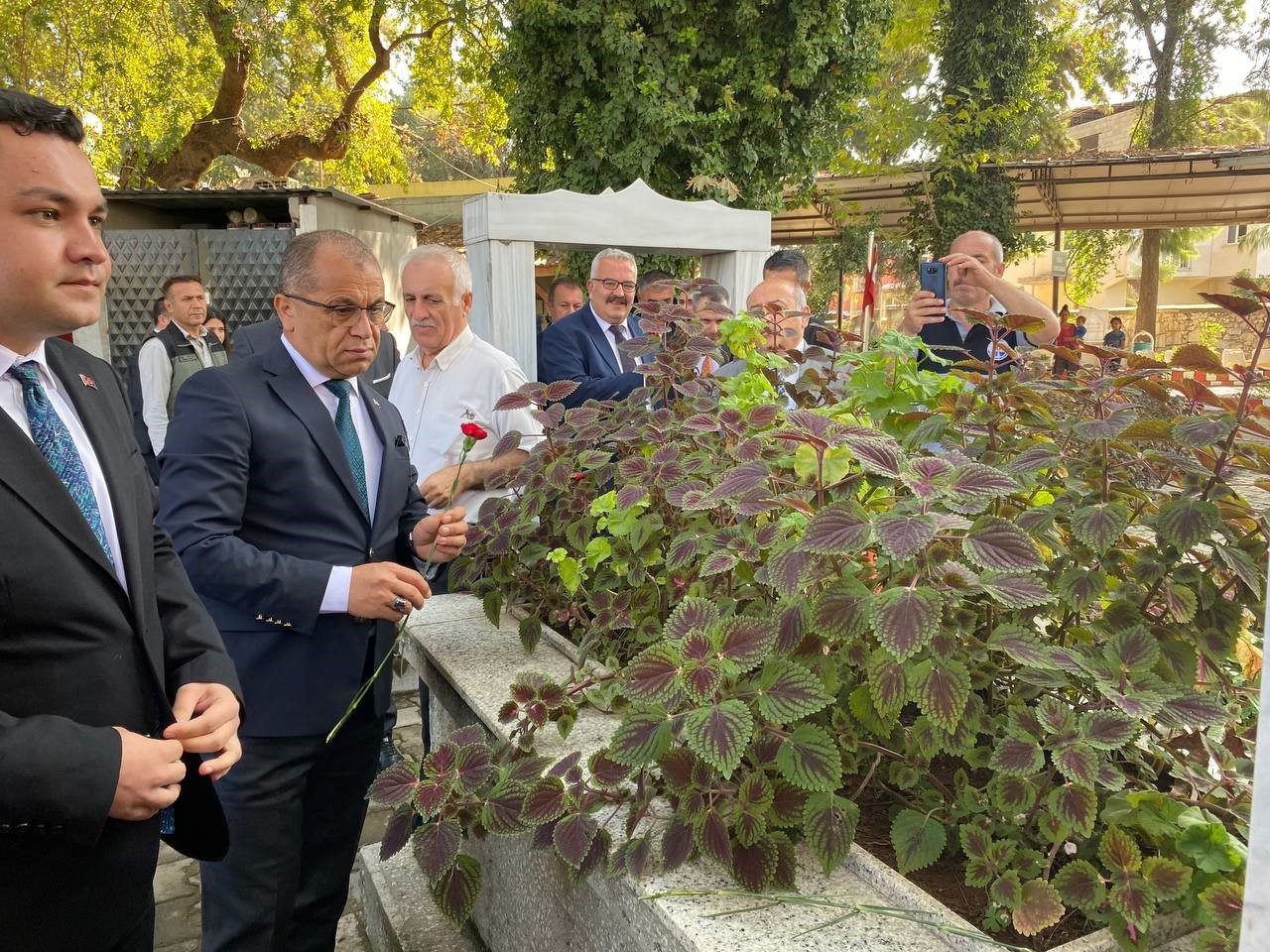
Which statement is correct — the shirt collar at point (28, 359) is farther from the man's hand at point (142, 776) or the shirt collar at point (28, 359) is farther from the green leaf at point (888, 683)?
the green leaf at point (888, 683)

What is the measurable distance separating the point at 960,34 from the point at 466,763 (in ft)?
48.3

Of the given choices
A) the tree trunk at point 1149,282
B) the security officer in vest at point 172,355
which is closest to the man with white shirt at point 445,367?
the security officer in vest at point 172,355

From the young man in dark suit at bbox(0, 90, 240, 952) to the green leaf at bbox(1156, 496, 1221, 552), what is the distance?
1.52 m

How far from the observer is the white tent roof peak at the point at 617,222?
4246mm

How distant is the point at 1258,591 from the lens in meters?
1.23

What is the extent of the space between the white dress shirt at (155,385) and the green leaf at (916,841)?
5.70 metres

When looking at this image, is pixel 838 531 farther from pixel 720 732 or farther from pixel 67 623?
pixel 67 623

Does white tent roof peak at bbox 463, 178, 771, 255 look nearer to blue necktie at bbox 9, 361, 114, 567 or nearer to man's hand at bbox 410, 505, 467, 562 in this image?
man's hand at bbox 410, 505, 467, 562

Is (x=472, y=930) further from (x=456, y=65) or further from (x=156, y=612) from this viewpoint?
(x=456, y=65)

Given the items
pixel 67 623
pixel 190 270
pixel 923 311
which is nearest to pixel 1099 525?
pixel 67 623

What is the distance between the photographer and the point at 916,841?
119 centimetres

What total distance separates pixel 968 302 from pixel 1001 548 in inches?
111

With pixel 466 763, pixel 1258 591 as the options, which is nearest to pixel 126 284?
pixel 466 763

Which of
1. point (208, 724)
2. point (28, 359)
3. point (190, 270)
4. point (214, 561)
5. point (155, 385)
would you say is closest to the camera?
point (28, 359)
